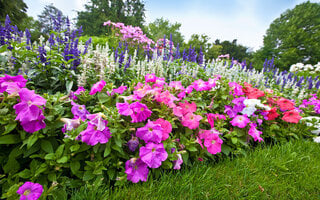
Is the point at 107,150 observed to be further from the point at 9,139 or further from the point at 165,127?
the point at 9,139

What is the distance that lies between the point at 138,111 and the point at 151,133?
18 cm

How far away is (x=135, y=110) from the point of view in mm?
1138

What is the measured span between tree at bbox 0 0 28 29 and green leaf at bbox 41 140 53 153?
14.7m

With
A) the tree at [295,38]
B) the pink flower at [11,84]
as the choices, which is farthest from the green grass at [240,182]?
the tree at [295,38]

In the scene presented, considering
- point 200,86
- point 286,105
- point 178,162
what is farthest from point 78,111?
point 286,105

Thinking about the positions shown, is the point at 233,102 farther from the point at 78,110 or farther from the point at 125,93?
the point at 78,110

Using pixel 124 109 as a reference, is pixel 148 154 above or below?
below

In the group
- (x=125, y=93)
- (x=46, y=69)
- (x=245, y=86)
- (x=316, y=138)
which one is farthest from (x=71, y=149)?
(x=316, y=138)

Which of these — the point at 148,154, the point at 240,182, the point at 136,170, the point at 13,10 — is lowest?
the point at 240,182

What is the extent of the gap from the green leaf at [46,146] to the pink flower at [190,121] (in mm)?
953

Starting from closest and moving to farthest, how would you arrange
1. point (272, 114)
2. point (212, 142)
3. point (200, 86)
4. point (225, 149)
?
point (212, 142) < point (225, 149) < point (200, 86) < point (272, 114)

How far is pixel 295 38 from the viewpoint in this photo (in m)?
22.2

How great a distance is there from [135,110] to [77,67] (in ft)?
3.55

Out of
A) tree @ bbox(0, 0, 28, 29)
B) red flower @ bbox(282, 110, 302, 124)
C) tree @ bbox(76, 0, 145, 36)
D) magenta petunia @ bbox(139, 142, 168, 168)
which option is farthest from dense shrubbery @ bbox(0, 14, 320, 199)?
tree @ bbox(76, 0, 145, 36)
